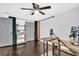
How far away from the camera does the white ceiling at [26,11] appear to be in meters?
1.75

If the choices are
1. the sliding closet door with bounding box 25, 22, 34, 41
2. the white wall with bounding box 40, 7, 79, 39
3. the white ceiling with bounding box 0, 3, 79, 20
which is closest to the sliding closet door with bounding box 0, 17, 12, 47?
the white ceiling with bounding box 0, 3, 79, 20

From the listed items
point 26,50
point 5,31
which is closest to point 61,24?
point 26,50

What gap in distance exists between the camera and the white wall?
5.80 feet

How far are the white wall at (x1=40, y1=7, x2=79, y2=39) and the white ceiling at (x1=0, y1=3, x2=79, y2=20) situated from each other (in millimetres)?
93

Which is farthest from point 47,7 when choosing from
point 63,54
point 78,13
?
point 63,54

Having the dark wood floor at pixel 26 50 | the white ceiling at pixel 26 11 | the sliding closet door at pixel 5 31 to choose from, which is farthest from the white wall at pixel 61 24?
the sliding closet door at pixel 5 31

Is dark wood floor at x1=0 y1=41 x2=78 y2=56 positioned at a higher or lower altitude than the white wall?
lower

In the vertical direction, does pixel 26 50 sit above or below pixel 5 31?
below

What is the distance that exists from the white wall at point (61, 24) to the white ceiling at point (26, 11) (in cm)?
9

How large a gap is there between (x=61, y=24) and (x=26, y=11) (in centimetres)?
64

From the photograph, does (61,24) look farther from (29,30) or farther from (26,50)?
(26,50)

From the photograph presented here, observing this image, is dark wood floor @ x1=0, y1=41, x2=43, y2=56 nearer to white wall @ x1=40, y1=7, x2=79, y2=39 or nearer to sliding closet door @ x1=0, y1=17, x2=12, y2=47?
sliding closet door @ x1=0, y1=17, x2=12, y2=47

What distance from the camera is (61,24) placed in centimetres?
179

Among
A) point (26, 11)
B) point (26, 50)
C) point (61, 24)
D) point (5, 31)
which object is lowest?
point (26, 50)
